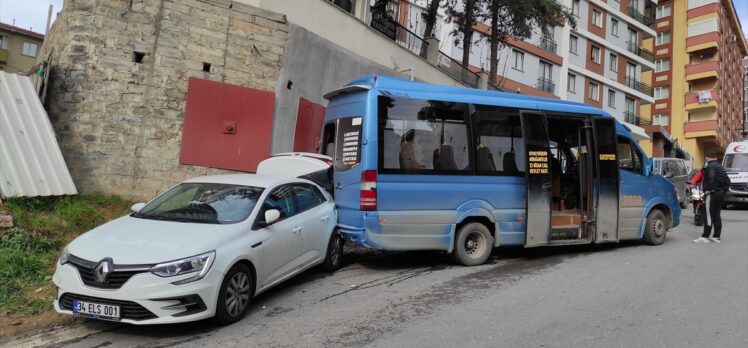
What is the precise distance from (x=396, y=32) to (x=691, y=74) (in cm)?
4206

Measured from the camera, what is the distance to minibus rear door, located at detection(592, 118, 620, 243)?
27.9 feet

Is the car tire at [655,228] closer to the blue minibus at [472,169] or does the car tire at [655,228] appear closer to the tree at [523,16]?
the blue minibus at [472,169]

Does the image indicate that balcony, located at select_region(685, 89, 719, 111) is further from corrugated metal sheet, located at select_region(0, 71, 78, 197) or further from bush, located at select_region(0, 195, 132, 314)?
corrugated metal sheet, located at select_region(0, 71, 78, 197)

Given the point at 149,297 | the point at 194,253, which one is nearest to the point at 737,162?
the point at 194,253

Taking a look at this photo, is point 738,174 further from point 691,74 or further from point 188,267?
point 691,74

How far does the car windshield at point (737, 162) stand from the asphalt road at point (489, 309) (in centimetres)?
1222

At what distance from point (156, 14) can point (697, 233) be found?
12.4m

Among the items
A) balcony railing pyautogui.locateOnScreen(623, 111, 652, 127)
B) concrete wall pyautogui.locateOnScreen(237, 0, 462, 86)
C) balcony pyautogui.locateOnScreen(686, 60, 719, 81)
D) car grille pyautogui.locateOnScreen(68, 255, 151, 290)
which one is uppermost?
balcony pyautogui.locateOnScreen(686, 60, 719, 81)

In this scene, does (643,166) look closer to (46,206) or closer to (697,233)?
(697,233)

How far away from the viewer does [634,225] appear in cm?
907

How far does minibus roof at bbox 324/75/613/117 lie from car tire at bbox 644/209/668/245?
2295mm

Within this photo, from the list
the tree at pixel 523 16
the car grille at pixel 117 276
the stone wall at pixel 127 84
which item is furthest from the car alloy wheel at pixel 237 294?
the tree at pixel 523 16

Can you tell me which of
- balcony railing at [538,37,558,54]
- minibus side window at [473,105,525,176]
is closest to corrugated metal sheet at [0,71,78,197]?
minibus side window at [473,105,525,176]

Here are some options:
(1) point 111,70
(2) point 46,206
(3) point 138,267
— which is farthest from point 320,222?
(1) point 111,70
